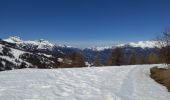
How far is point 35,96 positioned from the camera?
53.7 feet

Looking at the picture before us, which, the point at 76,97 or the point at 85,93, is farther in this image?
the point at 85,93

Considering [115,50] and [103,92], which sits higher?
[115,50]

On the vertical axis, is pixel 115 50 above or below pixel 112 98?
above

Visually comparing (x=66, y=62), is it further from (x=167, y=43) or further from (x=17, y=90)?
(x=17, y=90)

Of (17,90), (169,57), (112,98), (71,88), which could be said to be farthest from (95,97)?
(169,57)

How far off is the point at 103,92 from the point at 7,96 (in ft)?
21.2

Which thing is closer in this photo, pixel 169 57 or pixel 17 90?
pixel 17 90

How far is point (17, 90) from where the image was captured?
17969 mm

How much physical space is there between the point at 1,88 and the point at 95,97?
581 centimetres

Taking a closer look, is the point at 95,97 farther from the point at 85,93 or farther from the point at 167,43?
the point at 167,43

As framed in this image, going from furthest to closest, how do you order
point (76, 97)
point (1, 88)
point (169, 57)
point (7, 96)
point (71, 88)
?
1. point (169, 57)
2. point (71, 88)
3. point (1, 88)
4. point (76, 97)
5. point (7, 96)

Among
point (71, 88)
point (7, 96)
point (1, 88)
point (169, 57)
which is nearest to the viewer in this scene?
point (7, 96)

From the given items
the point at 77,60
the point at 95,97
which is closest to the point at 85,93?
the point at 95,97

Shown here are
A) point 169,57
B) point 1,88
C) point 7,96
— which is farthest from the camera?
point 169,57
